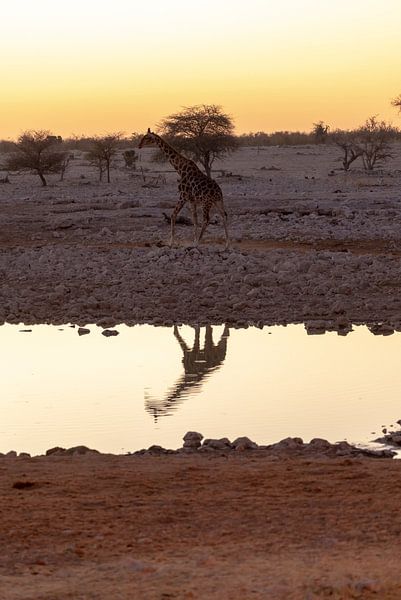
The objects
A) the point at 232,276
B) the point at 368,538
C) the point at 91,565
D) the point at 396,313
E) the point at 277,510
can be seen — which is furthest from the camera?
the point at 232,276

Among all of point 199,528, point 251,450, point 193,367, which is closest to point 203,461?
point 251,450

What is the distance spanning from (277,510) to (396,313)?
30.1 feet

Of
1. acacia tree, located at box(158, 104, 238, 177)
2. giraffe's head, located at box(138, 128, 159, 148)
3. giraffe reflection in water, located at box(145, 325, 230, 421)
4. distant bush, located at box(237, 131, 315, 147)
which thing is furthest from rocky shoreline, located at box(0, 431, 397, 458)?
distant bush, located at box(237, 131, 315, 147)

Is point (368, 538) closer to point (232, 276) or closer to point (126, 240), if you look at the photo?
point (232, 276)

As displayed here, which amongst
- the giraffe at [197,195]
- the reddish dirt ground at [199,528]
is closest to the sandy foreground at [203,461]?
the reddish dirt ground at [199,528]

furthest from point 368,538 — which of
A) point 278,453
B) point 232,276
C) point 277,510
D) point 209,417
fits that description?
point 232,276

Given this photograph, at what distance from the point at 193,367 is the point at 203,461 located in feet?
15.7

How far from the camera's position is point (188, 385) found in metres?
11.8

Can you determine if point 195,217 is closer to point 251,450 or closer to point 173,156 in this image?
point 173,156

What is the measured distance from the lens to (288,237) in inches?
882

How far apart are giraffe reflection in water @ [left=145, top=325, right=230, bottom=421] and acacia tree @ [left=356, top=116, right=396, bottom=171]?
115ft

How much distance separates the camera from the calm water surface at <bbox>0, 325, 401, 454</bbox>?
31.9ft

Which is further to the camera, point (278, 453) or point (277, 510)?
point (278, 453)

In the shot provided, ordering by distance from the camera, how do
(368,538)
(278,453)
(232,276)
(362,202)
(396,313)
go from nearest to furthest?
(368,538)
(278,453)
(396,313)
(232,276)
(362,202)
